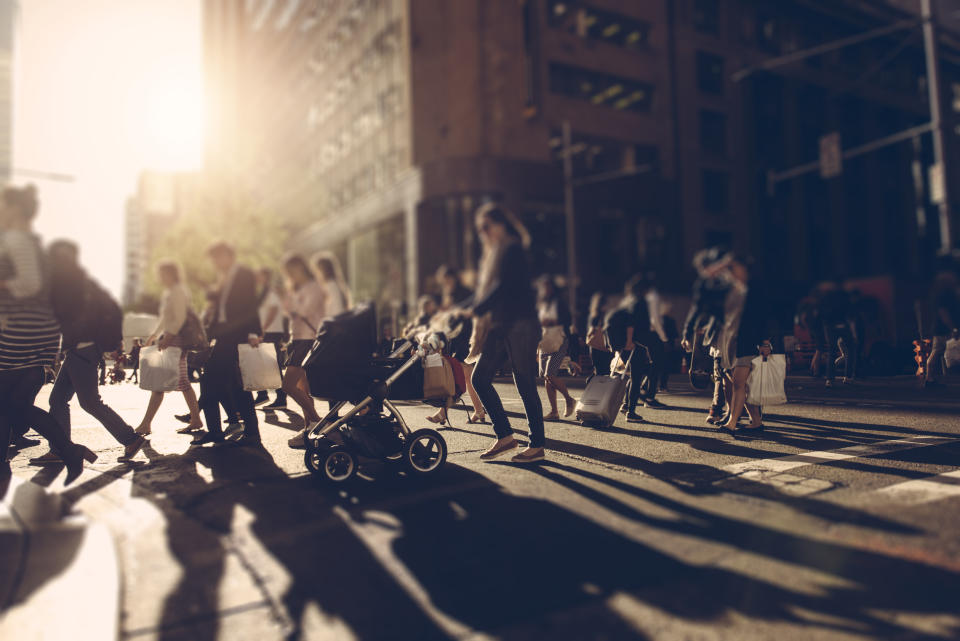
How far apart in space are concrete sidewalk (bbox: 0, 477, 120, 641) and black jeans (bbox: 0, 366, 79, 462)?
4.78 ft

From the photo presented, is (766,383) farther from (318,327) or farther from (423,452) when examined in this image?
(318,327)

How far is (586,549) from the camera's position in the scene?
3479 mm

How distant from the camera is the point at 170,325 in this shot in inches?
273

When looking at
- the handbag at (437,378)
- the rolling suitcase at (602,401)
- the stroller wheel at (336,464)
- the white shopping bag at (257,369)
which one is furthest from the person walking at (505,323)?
the white shopping bag at (257,369)

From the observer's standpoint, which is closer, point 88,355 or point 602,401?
point 88,355

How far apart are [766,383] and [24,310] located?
6.05 metres

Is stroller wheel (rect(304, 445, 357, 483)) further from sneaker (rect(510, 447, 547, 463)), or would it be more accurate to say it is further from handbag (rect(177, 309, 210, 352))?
handbag (rect(177, 309, 210, 352))

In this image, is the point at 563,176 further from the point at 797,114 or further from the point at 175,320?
the point at 175,320

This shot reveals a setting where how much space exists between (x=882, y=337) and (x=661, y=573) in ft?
21.2

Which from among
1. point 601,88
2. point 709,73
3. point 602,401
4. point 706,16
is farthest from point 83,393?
point 706,16

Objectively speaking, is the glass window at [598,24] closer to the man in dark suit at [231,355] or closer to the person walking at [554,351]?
the person walking at [554,351]

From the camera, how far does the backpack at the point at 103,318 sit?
5973 mm

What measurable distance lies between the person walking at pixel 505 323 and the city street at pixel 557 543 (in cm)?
32

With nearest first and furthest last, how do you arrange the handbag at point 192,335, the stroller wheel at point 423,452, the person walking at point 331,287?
the stroller wheel at point 423,452 < the handbag at point 192,335 < the person walking at point 331,287
